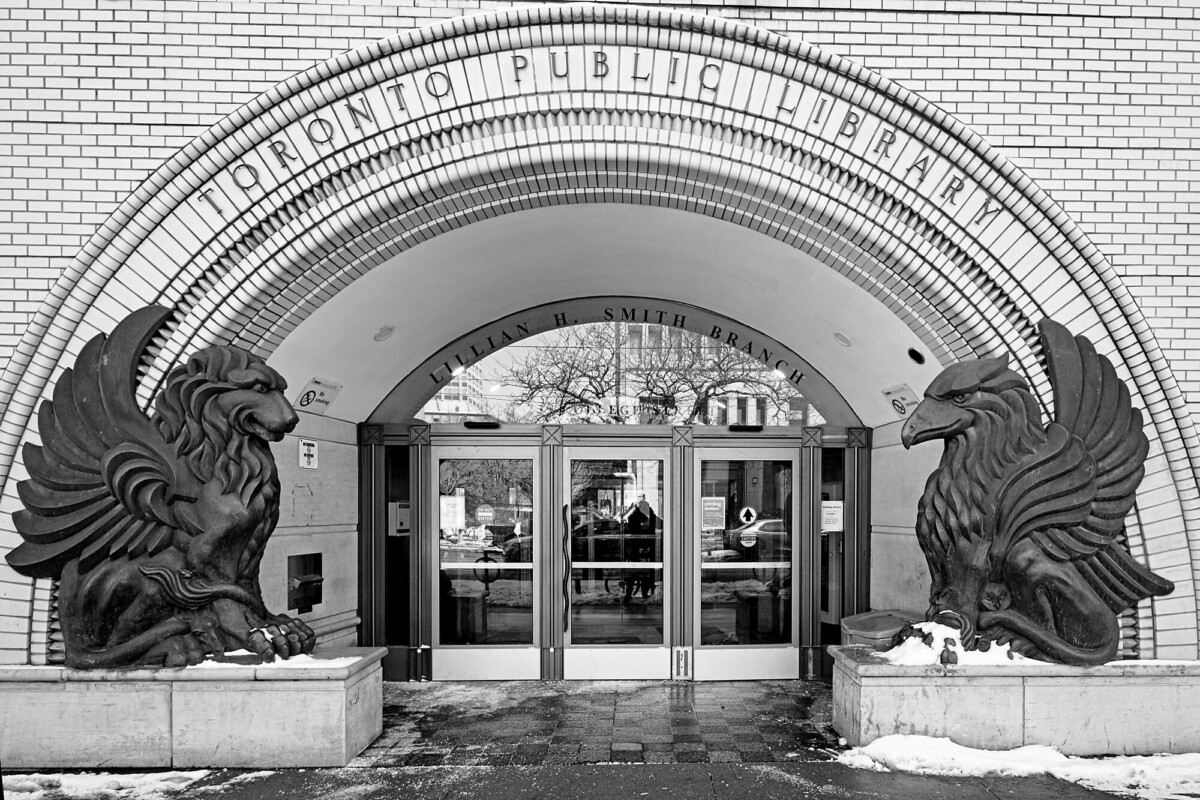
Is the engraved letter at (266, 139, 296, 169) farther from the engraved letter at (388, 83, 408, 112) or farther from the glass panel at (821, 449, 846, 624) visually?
the glass panel at (821, 449, 846, 624)

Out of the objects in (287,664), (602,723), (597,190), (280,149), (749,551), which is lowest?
(602,723)

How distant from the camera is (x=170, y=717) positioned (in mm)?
5547

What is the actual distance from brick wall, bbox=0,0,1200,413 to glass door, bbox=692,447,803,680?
366cm

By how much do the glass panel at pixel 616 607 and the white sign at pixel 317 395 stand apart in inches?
113

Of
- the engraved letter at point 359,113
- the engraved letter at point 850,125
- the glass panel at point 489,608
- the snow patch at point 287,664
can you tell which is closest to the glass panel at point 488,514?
the glass panel at point 489,608

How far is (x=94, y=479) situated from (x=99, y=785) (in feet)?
6.04

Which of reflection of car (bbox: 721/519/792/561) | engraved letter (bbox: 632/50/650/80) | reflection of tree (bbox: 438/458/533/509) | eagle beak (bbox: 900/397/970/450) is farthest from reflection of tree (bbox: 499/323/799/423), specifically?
engraved letter (bbox: 632/50/650/80)

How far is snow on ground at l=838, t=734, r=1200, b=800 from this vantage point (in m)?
5.25

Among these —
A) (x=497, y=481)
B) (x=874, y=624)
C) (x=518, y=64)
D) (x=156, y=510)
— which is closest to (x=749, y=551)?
(x=874, y=624)

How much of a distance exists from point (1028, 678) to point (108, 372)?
20.5ft

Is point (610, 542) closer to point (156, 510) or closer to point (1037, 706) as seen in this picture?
point (1037, 706)

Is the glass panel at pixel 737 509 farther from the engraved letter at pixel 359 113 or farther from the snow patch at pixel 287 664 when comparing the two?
the engraved letter at pixel 359 113

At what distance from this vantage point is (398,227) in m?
6.00

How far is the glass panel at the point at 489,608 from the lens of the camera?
337 inches
